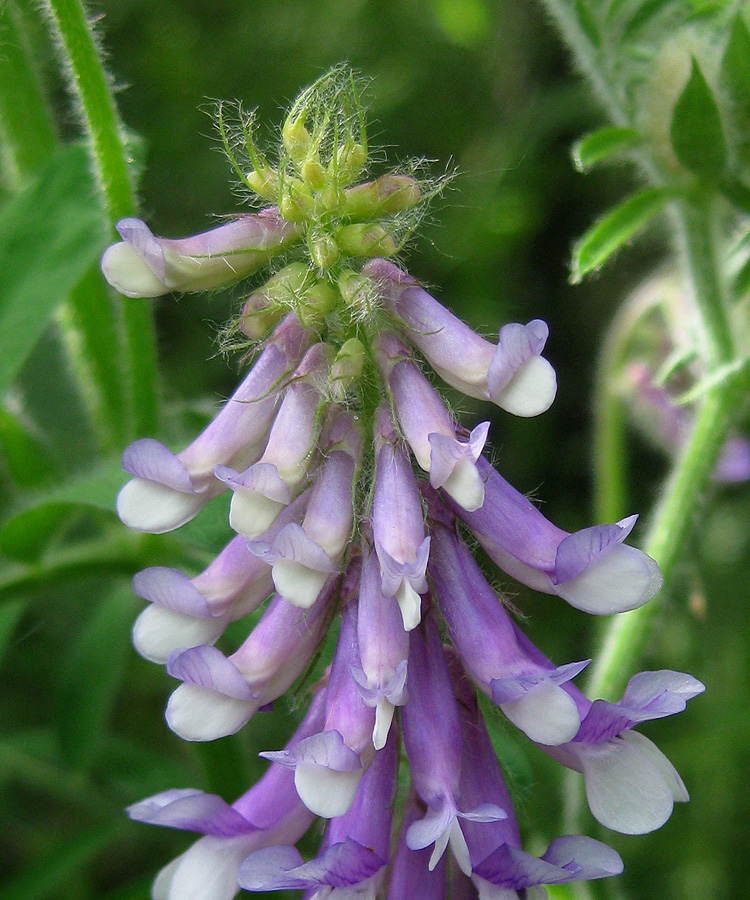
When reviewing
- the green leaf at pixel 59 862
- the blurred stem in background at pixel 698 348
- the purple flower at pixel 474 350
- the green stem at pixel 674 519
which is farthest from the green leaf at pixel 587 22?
the green leaf at pixel 59 862

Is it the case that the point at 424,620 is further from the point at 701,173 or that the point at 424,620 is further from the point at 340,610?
the point at 701,173

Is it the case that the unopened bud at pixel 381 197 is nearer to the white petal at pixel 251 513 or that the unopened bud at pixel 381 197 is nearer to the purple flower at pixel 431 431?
the purple flower at pixel 431 431

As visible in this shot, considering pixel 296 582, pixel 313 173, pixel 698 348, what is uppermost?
pixel 313 173

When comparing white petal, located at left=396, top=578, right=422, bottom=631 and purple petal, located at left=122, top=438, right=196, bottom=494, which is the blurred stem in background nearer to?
white petal, located at left=396, top=578, right=422, bottom=631

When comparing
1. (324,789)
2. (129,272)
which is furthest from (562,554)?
(129,272)

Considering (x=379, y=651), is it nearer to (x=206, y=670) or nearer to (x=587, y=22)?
(x=206, y=670)

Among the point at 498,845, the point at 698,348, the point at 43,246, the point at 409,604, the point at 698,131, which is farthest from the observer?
the point at 698,348
